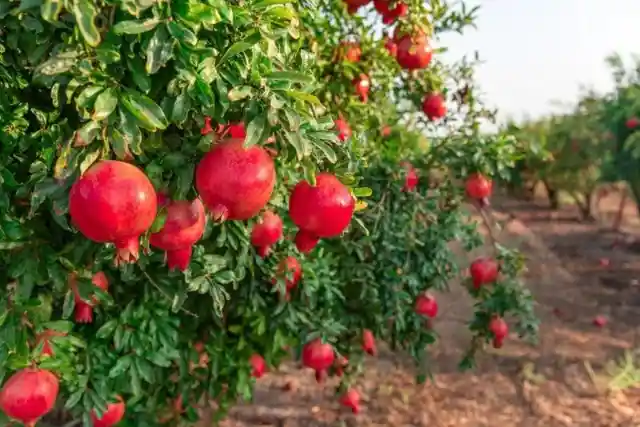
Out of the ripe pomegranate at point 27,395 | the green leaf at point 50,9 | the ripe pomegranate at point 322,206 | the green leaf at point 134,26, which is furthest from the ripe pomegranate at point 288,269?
the green leaf at point 50,9

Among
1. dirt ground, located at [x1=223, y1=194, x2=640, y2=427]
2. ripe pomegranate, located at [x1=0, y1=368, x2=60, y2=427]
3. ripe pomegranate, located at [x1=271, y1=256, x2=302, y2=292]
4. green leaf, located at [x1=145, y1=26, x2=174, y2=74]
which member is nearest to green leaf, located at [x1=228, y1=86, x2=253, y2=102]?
green leaf, located at [x1=145, y1=26, x2=174, y2=74]

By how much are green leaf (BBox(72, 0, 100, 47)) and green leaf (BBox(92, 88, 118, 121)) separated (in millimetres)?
98

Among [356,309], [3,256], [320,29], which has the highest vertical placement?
[320,29]

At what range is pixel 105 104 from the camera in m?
1.03

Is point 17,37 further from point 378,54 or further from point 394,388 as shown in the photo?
point 394,388

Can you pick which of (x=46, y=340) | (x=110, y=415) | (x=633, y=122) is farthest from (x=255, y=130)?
(x=633, y=122)

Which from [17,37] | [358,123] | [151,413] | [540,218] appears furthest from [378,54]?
[540,218]

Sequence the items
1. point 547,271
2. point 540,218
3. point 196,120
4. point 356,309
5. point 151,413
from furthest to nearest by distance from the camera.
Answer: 1. point 540,218
2. point 547,271
3. point 356,309
4. point 151,413
5. point 196,120

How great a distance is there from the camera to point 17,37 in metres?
1.43

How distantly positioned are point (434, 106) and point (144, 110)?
2.46m

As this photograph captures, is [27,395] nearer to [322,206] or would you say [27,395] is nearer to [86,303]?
[86,303]

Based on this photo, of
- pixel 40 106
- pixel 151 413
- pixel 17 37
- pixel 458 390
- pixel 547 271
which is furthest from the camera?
pixel 547 271

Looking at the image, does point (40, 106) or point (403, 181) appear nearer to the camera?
point (40, 106)

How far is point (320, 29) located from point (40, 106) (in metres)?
1.44
